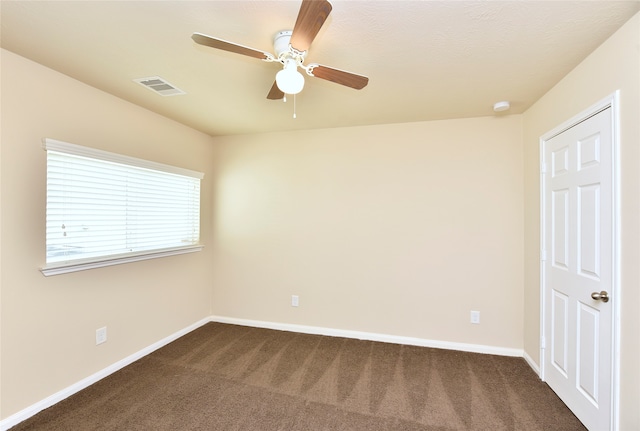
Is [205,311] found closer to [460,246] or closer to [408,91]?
[460,246]

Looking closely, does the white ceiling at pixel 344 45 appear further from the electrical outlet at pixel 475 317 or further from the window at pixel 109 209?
the electrical outlet at pixel 475 317

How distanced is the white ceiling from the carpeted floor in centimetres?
250

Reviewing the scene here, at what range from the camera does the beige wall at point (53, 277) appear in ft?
6.27

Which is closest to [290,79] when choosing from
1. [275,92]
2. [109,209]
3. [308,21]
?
[308,21]

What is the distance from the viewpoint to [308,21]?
1240 mm

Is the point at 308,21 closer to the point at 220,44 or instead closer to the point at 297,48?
the point at 297,48

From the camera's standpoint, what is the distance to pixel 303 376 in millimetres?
2518

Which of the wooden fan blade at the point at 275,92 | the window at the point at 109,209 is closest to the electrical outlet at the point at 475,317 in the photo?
the wooden fan blade at the point at 275,92

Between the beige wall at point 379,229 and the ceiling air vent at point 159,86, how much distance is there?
4.34 ft

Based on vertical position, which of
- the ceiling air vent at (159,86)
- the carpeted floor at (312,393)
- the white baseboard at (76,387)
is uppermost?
the ceiling air vent at (159,86)

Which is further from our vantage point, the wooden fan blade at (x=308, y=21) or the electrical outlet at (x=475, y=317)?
the electrical outlet at (x=475, y=317)

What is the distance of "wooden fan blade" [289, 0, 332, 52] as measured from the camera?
1.14 meters

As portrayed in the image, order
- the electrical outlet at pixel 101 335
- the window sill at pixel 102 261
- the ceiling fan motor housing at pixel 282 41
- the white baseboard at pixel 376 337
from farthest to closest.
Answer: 1. the white baseboard at pixel 376 337
2. the electrical outlet at pixel 101 335
3. the window sill at pixel 102 261
4. the ceiling fan motor housing at pixel 282 41

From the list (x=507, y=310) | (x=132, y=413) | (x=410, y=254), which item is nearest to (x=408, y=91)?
(x=410, y=254)
